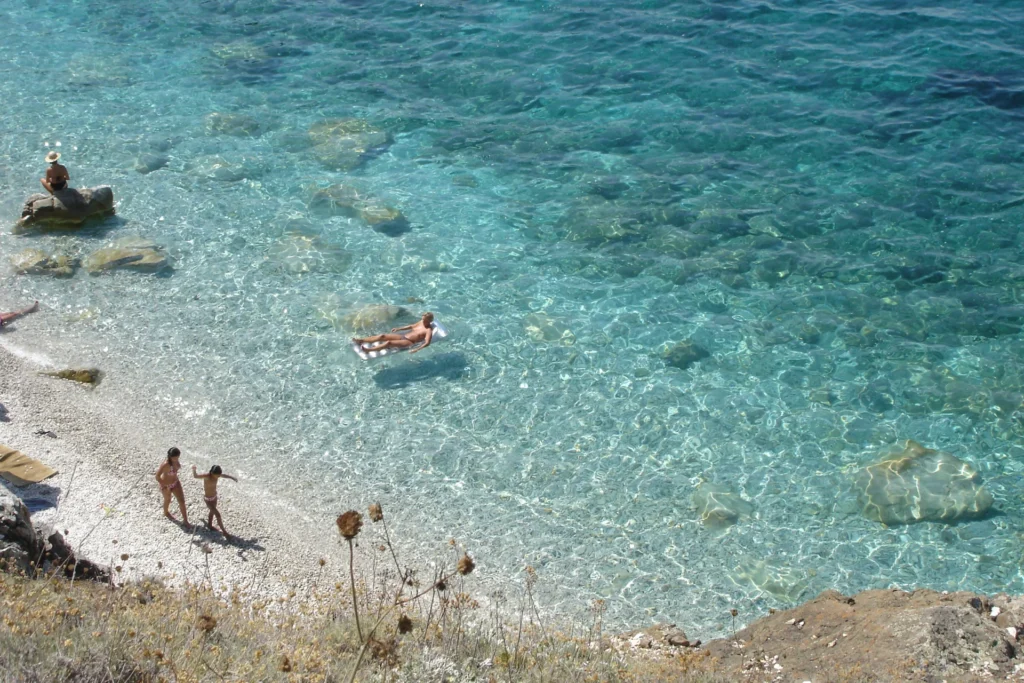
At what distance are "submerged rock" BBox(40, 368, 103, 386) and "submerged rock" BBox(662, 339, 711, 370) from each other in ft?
35.2

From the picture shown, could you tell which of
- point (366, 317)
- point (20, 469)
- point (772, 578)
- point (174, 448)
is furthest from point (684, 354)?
point (20, 469)

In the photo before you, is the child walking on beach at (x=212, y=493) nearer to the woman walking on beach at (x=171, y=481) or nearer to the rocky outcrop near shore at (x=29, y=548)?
the woman walking on beach at (x=171, y=481)

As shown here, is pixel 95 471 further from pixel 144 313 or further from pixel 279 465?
pixel 144 313

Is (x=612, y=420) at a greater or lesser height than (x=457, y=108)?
lesser

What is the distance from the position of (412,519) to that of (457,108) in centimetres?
1500

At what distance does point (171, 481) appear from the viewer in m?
13.2

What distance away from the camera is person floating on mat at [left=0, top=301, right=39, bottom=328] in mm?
17766

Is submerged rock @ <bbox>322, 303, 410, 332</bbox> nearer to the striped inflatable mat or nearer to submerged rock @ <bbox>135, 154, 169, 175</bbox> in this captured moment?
the striped inflatable mat

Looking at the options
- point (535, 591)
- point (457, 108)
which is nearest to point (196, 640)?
point (535, 591)

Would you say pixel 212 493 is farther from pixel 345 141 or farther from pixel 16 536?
pixel 345 141

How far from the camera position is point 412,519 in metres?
13.9

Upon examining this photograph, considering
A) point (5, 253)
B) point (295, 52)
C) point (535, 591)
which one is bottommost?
point (535, 591)

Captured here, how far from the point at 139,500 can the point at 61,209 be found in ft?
31.7

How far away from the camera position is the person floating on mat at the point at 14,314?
17.8 m
